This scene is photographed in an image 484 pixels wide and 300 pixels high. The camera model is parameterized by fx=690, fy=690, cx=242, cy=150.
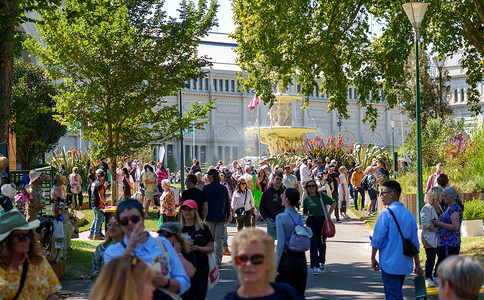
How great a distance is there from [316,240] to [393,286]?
4.44 metres

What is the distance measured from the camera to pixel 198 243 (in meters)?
7.67

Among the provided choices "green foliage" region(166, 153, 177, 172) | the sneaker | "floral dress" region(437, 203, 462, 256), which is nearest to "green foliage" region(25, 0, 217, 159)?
the sneaker

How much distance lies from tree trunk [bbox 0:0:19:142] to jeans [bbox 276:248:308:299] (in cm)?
627

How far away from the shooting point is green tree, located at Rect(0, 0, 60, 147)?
38.2 feet

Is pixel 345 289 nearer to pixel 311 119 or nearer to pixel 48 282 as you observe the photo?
pixel 48 282

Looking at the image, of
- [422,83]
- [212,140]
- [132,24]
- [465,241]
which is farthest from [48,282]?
[212,140]

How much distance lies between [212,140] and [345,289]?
67.4 m

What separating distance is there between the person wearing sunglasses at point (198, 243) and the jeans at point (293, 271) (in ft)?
3.62

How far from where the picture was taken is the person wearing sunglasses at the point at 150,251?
4887 millimetres

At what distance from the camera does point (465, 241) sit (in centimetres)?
1535

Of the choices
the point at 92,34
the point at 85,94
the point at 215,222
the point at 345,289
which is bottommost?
the point at 345,289

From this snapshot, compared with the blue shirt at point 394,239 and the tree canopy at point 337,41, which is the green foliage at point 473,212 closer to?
the tree canopy at point 337,41

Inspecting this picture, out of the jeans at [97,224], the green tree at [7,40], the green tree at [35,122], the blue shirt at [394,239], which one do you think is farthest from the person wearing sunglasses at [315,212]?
the green tree at [35,122]

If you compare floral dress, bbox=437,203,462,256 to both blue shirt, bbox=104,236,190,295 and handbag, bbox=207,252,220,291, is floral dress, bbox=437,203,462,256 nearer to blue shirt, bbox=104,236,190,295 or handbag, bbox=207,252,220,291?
handbag, bbox=207,252,220,291
